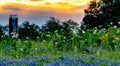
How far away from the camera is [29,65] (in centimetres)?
789

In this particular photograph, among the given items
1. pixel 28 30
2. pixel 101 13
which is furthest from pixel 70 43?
pixel 101 13

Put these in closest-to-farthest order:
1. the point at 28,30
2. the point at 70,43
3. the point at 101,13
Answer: the point at 70,43, the point at 28,30, the point at 101,13

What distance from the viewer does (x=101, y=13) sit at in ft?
98.9

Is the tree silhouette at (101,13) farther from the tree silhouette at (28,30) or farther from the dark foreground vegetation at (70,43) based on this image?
the tree silhouette at (28,30)

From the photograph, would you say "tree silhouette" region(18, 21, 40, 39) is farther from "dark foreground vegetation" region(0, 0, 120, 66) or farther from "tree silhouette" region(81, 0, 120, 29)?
"tree silhouette" region(81, 0, 120, 29)

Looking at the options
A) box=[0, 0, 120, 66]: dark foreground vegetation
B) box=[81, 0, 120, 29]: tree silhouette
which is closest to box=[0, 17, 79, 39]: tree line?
box=[0, 0, 120, 66]: dark foreground vegetation

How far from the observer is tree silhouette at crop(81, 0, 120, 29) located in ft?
93.8

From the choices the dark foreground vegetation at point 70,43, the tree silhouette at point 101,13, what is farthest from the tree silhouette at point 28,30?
the tree silhouette at point 101,13

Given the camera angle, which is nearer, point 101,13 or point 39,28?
point 39,28

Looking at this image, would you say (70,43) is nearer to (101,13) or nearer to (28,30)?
(28,30)

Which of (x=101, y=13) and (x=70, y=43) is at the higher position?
(x=70, y=43)

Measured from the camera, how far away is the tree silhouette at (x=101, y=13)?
1125 inches

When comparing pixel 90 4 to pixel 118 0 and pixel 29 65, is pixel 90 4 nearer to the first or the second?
pixel 118 0

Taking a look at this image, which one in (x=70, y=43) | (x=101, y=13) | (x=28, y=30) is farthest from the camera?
(x=101, y=13)
